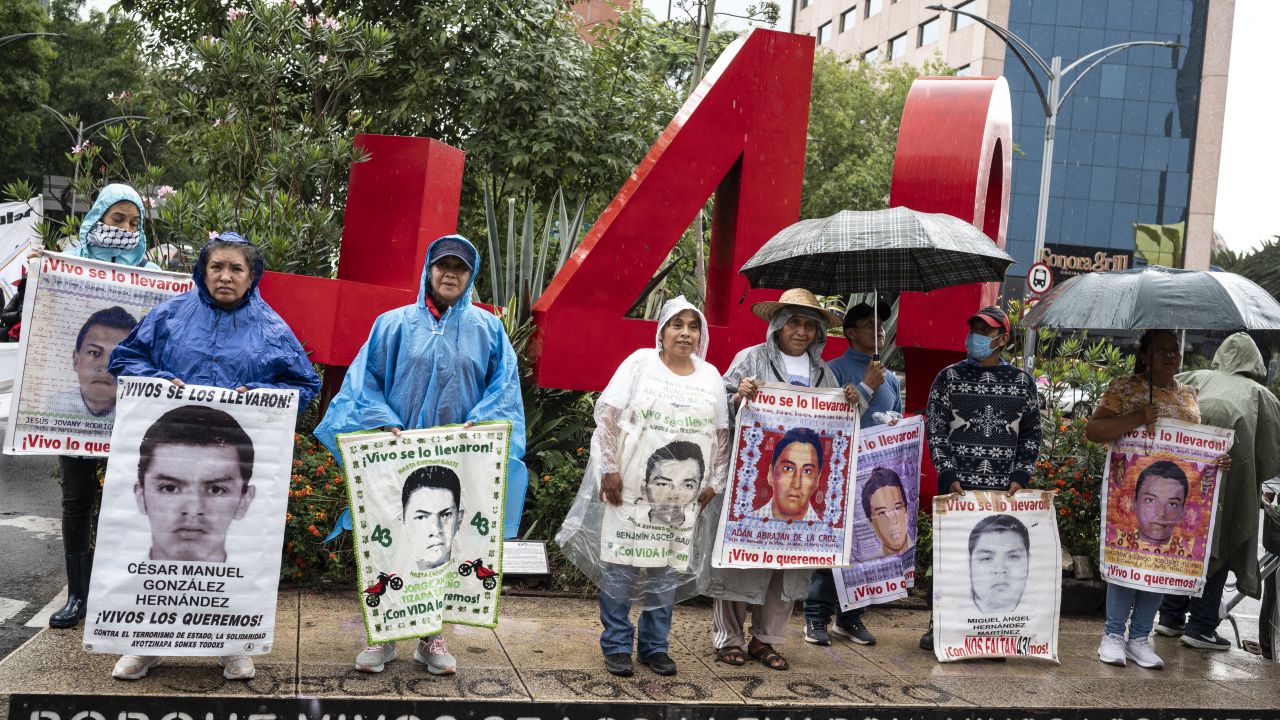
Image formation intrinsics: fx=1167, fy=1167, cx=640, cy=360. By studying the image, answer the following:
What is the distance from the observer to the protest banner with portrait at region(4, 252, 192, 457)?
16.8 ft

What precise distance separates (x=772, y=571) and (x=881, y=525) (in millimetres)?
855

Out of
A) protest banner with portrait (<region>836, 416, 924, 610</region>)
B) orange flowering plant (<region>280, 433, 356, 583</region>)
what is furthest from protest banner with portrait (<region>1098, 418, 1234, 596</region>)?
orange flowering plant (<region>280, 433, 356, 583</region>)

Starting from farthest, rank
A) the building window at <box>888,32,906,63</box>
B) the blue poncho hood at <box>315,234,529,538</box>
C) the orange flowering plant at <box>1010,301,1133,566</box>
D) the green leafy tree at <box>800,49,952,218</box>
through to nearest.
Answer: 1. the building window at <box>888,32,906,63</box>
2. the green leafy tree at <box>800,49,952,218</box>
3. the orange flowering plant at <box>1010,301,1133,566</box>
4. the blue poncho hood at <box>315,234,529,538</box>

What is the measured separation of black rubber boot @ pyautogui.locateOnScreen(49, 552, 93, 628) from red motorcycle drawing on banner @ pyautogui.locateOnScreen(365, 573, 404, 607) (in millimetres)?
1380

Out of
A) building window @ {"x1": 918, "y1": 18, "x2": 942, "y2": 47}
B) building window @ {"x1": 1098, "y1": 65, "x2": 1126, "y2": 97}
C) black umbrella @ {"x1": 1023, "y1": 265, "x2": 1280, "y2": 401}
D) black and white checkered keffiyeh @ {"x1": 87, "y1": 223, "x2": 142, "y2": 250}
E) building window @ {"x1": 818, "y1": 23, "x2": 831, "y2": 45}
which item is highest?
→ building window @ {"x1": 818, "y1": 23, "x2": 831, "y2": 45}

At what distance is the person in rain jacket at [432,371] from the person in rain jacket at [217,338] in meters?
0.32

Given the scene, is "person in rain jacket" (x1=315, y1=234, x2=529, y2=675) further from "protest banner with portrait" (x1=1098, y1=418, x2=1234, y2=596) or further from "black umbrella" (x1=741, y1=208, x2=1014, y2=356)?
"protest banner with portrait" (x1=1098, y1=418, x2=1234, y2=596)

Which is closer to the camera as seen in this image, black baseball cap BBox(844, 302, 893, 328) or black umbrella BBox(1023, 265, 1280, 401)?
black umbrella BBox(1023, 265, 1280, 401)

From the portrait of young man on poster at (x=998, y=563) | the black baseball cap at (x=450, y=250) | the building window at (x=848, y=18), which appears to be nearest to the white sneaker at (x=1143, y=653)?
the portrait of young man on poster at (x=998, y=563)

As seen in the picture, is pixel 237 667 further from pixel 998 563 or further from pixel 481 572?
pixel 998 563

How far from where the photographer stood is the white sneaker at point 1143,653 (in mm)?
6109

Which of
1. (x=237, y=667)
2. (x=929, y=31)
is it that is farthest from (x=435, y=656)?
(x=929, y=31)

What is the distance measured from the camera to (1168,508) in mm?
6160

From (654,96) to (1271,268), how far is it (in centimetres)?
3489
